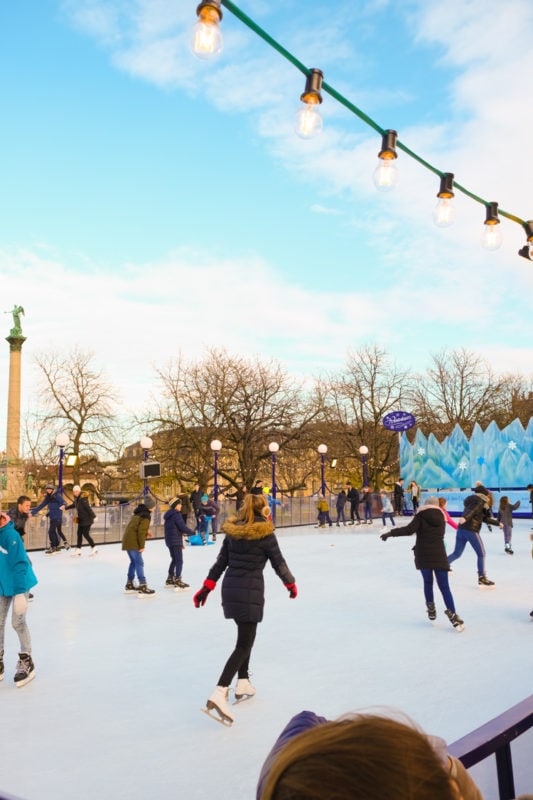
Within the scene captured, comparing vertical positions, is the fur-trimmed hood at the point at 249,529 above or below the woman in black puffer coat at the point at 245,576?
above

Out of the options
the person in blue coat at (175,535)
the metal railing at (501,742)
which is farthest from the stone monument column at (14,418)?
the metal railing at (501,742)

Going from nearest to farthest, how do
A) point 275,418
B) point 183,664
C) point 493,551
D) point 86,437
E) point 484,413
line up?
point 183,664 → point 493,551 → point 275,418 → point 86,437 → point 484,413

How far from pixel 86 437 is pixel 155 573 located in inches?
971

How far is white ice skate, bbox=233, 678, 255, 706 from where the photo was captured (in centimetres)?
521

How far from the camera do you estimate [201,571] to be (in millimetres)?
13516

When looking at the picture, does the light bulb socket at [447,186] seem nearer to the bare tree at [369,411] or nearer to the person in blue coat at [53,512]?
the person in blue coat at [53,512]

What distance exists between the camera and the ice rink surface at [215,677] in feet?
12.9

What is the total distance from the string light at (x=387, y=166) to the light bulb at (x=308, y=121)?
0.66 m

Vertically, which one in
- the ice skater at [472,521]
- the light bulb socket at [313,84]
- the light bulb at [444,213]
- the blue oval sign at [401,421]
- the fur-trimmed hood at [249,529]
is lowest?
the ice skater at [472,521]

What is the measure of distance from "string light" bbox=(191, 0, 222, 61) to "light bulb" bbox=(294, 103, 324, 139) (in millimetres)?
851

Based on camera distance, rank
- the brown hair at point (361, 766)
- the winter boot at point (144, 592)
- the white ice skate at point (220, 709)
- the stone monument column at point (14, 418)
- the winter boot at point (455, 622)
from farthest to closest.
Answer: the stone monument column at point (14, 418) < the winter boot at point (144, 592) < the winter boot at point (455, 622) < the white ice skate at point (220, 709) < the brown hair at point (361, 766)

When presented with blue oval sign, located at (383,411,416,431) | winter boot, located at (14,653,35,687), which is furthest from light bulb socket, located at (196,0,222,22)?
blue oval sign, located at (383,411,416,431)

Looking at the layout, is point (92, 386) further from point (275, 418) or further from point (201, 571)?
point (201, 571)

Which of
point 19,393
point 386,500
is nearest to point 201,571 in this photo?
point 386,500
